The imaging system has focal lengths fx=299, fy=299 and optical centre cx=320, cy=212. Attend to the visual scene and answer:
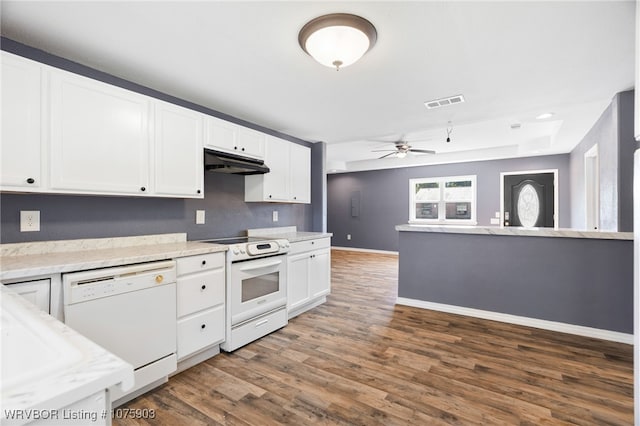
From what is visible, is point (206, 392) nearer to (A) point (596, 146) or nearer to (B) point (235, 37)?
(B) point (235, 37)

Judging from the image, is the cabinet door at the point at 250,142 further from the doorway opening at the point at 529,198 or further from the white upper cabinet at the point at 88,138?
the doorway opening at the point at 529,198

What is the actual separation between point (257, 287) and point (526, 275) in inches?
110

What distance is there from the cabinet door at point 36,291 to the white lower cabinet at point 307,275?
1.97 m

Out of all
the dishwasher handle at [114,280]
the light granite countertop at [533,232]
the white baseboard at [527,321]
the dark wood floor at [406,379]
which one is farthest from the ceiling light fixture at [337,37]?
the white baseboard at [527,321]

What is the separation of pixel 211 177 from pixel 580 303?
391 cm

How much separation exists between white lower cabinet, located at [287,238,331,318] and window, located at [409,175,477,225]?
14.6ft

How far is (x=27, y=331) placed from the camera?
811 mm

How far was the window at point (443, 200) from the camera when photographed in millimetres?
6965

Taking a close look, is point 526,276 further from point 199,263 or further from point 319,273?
point 199,263

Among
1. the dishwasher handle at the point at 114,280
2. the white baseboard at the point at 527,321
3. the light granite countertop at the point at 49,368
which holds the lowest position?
the white baseboard at the point at 527,321

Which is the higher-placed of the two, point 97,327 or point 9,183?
point 9,183

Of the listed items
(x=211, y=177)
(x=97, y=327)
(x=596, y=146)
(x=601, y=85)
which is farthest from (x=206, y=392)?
(x=596, y=146)

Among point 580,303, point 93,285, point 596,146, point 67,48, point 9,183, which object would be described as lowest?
point 580,303

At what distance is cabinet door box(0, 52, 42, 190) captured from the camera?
167cm
